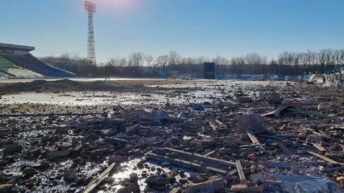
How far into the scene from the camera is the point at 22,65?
71.8 meters

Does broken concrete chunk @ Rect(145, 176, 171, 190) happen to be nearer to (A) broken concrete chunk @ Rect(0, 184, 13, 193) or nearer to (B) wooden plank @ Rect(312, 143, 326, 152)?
(A) broken concrete chunk @ Rect(0, 184, 13, 193)

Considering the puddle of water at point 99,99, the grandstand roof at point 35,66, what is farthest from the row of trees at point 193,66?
the puddle of water at point 99,99

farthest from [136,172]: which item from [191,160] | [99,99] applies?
[99,99]

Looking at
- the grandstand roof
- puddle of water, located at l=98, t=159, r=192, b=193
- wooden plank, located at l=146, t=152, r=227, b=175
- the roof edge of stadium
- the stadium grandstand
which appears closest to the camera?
puddle of water, located at l=98, t=159, r=192, b=193

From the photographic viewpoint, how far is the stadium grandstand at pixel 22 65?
63453 mm

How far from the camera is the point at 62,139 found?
26.7 ft

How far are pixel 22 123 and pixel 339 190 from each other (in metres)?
11.1

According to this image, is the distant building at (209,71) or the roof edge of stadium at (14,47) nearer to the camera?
the roof edge of stadium at (14,47)

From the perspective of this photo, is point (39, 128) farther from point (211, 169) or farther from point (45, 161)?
point (211, 169)

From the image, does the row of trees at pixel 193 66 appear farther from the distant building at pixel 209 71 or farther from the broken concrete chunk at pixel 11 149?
the broken concrete chunk at pixel 11 149

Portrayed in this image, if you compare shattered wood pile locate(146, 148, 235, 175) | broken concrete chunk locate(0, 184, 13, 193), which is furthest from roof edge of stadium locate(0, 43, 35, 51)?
shattered wood pile locate(146, 148, 235, 175)

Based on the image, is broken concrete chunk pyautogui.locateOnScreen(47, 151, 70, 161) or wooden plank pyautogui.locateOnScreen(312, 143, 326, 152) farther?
wooden plank pyautogui.locateOnScreen(312, 143, 326, 152)

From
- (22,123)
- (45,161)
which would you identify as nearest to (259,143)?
(45,161)

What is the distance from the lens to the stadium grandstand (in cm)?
6345
